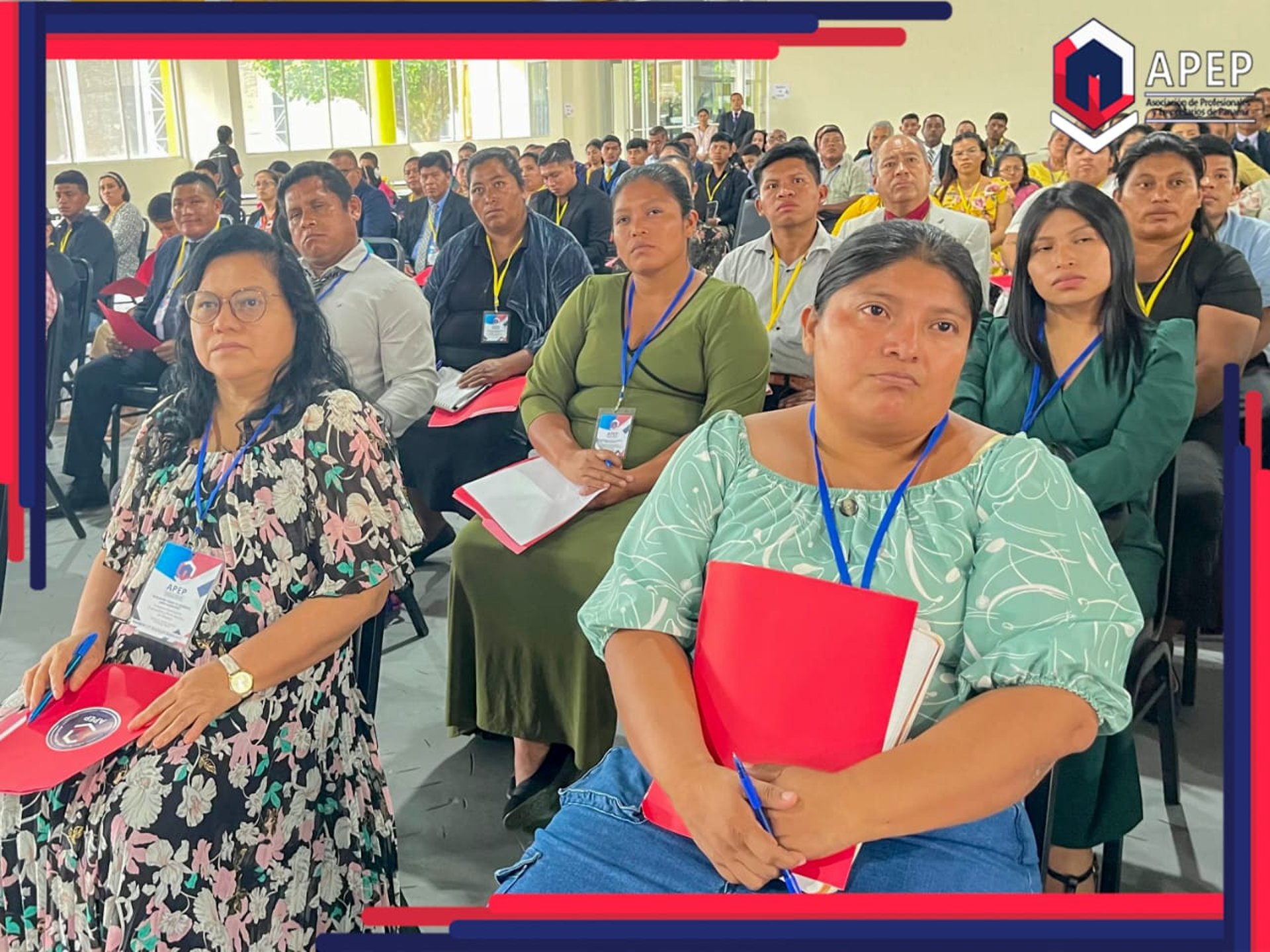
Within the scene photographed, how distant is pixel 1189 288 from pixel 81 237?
1545 millimetres

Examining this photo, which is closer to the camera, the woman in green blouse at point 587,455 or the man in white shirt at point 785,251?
the woman in green blouse at point 587,455

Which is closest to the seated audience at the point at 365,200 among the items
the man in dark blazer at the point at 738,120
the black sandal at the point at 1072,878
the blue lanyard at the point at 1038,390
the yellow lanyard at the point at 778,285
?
the man in dark blazer at the point at 738,120

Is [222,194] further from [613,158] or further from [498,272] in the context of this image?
[613,158]

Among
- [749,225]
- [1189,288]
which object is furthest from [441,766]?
[749,225]

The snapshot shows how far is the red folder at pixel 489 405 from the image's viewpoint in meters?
2.14

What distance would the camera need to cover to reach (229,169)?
1191mm

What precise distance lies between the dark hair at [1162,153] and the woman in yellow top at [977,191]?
18 cm

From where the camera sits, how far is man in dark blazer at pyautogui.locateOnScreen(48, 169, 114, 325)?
42.3 inches

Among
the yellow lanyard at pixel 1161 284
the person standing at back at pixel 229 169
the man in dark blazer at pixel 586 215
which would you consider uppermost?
the man in dark blazer at pixel 586 215

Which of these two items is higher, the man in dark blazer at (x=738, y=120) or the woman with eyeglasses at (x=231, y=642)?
the man in dark blazer at (x=738, y=120)

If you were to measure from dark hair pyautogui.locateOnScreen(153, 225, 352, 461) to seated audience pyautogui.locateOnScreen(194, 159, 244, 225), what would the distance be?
38 mm

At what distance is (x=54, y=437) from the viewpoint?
135cm

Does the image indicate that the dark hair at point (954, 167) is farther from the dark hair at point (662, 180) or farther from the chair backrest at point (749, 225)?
the chair backrest at point (749, 225)

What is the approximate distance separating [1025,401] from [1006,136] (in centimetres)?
47
